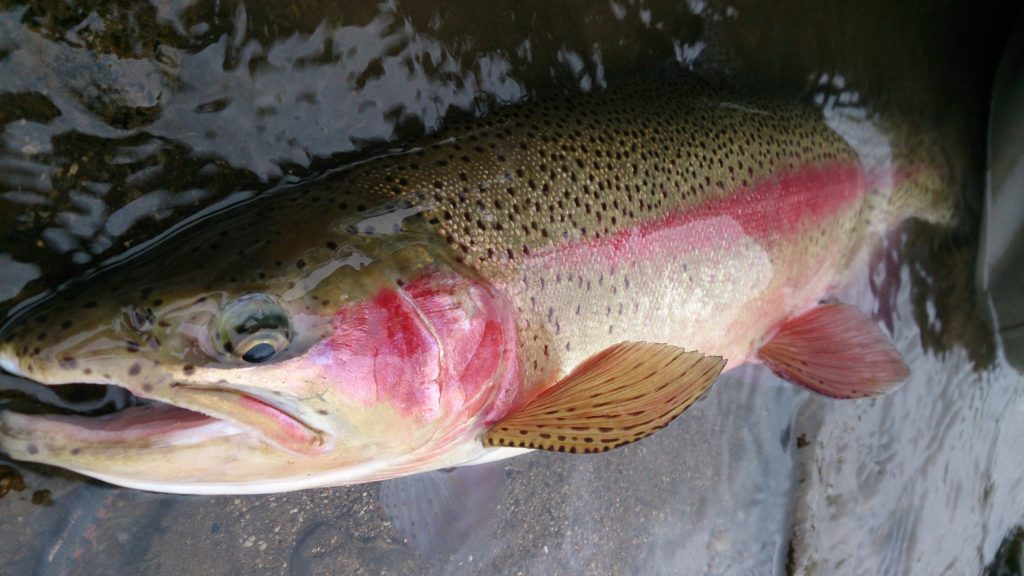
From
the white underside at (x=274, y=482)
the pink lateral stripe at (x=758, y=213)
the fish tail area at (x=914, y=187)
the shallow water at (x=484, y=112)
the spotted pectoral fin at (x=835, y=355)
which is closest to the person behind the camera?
the white underside at (x=274, y=482)

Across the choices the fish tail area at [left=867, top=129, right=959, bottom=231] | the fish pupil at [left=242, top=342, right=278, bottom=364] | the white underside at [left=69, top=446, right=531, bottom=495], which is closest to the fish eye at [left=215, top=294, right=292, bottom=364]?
the fish pupil at [left=242, top=342, right=278, bottom=364]

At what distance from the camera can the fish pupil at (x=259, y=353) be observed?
1.50 m

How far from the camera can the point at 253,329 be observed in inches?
59.7

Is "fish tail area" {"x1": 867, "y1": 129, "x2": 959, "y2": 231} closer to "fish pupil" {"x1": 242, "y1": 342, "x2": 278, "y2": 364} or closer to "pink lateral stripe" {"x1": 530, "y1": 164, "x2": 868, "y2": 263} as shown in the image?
"pink lateral stripe" {"x1": 530, "y1": 164, "x2": 868, "y2": 263}

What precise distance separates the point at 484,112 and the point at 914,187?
2012 millimetres

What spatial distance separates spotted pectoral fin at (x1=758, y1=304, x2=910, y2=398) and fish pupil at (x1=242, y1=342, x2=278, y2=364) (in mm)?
1833

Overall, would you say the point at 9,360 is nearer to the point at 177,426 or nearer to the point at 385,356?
the point at 177,426

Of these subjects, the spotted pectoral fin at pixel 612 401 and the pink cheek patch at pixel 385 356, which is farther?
the spotted pectoral fin at pixel 612 401

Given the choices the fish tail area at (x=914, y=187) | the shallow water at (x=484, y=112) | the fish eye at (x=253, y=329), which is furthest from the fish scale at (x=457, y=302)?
the fish tail area at (x=914, y=187)

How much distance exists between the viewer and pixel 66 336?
1.46m

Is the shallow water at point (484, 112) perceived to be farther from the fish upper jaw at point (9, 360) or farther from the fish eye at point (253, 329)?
the fish eye at point (253, 329)

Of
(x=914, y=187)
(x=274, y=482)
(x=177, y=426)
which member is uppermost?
(x=914, y=187)

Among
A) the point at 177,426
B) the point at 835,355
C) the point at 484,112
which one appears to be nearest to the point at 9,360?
the point at 177,426

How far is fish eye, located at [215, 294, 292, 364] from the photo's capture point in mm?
1494
